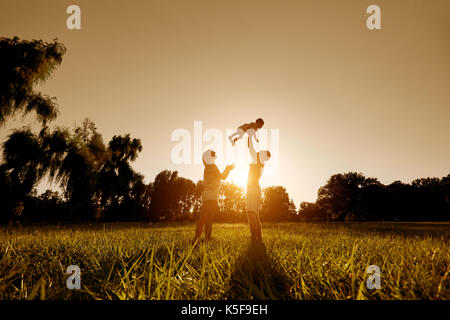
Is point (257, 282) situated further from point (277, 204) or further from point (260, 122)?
point (277, 204)

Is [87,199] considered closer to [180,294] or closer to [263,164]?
[263,164]

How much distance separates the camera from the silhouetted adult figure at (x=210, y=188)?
5273mm

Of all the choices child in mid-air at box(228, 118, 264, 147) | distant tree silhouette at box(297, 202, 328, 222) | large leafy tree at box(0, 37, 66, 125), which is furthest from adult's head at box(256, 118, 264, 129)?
distant tree silhouette at box(297, 202, 328, 222)

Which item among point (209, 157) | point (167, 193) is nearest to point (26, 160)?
point (209, 157)

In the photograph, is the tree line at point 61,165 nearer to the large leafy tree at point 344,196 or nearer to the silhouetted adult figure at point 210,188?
the silhouetted adult figure at point 210,188

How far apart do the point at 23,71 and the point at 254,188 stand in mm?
14533

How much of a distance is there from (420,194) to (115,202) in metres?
73.1

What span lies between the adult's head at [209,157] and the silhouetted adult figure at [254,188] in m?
1.08

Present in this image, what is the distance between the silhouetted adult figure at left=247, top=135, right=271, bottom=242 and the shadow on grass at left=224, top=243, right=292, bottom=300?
5.87 ft

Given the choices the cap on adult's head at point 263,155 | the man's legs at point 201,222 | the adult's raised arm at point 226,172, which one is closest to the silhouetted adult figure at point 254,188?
the cap on adult's head at point 263,155

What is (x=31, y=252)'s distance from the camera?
2.96 metres

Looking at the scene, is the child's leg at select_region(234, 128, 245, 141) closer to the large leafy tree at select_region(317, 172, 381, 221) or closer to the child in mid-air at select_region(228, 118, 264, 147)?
the child in mid-air at select_region(228, 118, 264, 147)

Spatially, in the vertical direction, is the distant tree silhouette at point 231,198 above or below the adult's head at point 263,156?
below
